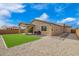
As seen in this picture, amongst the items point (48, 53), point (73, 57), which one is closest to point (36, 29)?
point (48, 53)

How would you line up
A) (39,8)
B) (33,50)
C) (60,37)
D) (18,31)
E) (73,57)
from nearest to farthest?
(73,57) → (33,50) → (39,8) → (18,31) → (60,37)

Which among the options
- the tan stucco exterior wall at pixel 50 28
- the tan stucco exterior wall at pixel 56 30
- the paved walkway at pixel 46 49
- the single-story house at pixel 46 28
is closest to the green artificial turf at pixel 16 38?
the single-story house at pixel 46 28

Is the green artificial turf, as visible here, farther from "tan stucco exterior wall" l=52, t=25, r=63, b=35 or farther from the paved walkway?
"tan stucco exterior wall" l=52, t=25, r=63, b=35

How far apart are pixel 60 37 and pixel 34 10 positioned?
2584mm

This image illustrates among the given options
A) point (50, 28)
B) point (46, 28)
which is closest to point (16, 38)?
point (46, 28)

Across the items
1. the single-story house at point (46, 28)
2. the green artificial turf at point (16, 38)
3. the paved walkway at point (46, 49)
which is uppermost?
the single-story house at point (46, 28)

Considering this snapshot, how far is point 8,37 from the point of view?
28.4 feet

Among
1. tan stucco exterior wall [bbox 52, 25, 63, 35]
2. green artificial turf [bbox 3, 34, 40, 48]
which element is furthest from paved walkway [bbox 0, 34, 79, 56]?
tan stucco exterior wall [bbox 52, 25, 63, 35]

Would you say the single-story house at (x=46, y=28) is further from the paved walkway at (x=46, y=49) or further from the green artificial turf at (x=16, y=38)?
the paved walkway at (x=46, y=49)

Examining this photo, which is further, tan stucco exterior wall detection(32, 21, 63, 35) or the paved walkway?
tan stucco exterior wall detection(32, 21, 63, 35)

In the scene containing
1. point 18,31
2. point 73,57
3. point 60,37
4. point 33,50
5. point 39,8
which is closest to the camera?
point 73,57

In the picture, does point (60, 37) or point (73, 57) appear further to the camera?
point (60, 37)

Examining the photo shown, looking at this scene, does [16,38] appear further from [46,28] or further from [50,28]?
[50,28]

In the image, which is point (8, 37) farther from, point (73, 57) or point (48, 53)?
point (73, 57)
